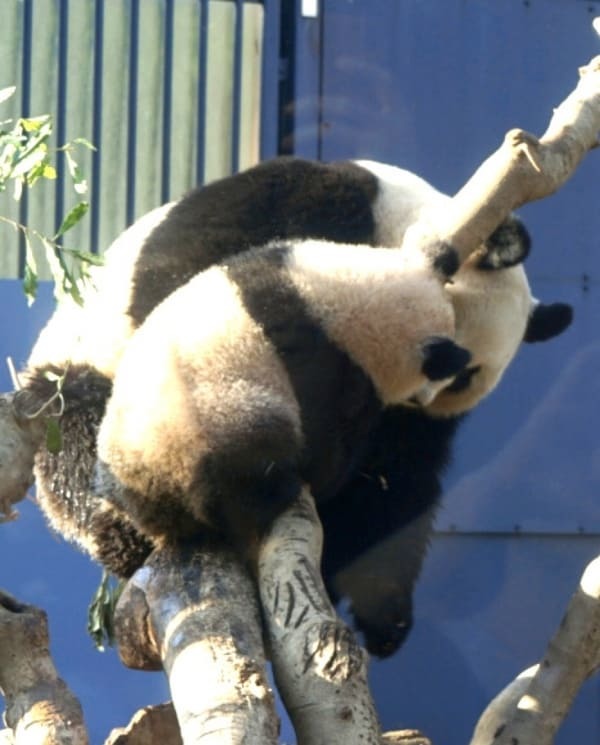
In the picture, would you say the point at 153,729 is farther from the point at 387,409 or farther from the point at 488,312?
the point at 488,312

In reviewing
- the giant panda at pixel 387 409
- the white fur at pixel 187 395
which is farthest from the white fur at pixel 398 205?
the white fur at pixel 187 395

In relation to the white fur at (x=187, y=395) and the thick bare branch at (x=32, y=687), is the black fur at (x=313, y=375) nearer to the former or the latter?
the white fur at (x=187, y=395)

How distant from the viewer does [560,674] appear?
Answer: 10.3 ft

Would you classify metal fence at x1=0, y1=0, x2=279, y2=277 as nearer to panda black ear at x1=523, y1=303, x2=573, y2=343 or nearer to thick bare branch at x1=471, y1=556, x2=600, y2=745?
panda black ear at x1=523, y1=303, x2=573, y2=343

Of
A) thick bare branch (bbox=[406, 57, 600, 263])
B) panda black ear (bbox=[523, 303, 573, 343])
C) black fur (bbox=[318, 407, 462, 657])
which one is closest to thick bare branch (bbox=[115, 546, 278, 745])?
thick bare branch (bbox=[406, 57, 600, 263])

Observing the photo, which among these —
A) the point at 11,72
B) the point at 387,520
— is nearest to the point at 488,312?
the point at 387,520

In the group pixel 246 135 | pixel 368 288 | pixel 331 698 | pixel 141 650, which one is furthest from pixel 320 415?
pixel 246 135

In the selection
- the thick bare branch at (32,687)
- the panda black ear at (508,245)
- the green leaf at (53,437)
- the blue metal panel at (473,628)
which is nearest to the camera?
the thick bare branch at (32,687)

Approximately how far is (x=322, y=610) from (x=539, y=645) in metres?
2.97

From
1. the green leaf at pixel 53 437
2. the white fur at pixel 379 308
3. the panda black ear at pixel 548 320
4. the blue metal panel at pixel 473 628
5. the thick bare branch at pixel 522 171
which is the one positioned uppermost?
the thick bare branch at pixel 522 171

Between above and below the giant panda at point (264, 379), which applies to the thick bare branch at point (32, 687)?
below

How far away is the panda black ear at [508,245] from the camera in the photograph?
3.68 m

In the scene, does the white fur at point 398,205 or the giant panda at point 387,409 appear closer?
the giant panda at point 387,409

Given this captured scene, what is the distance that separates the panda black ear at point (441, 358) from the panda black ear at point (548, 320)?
0.94 meters
